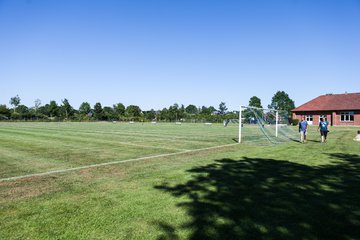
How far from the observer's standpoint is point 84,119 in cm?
11262

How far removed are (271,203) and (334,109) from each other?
56217mm

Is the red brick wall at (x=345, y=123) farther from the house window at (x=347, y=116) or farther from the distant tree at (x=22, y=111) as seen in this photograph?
the distant tree at (x=22, y=111)

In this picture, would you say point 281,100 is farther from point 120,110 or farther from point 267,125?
point 267,125

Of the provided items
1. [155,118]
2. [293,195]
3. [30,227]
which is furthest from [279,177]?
[155,118]

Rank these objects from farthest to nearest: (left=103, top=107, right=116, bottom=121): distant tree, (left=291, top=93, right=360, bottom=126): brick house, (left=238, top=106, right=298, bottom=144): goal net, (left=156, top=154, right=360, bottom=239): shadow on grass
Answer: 1. (left=103, top=107, right=116, bottom=121): distant tree
2. (left=291, top=93, right=360, bottom=126): brick house
3. (left=238, top=106, right=298, bottom=144): goal net
4. (left=156, top=154, right=360, bottom=239): shadow on grass

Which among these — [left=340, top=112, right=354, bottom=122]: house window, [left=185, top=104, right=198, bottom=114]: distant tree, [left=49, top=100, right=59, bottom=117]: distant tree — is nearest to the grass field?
[left=340, top=112, right=354, bottom=122]: house window

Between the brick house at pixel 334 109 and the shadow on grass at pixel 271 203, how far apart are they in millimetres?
50380

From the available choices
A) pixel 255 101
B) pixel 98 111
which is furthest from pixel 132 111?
pixel 255 101

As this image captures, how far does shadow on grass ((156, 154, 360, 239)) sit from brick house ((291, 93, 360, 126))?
5038cm

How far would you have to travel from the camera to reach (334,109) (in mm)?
52250

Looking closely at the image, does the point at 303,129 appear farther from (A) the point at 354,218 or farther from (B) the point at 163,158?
(A) the point at 354,218

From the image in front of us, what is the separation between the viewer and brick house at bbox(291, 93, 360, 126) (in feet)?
165

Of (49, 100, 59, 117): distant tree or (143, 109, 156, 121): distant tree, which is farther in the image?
(143, 109, 156, 121): distant tree

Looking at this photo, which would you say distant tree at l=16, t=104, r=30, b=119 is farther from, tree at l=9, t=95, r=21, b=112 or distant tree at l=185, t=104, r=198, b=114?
distant tree at l=185, t=104, r=198, b=114
